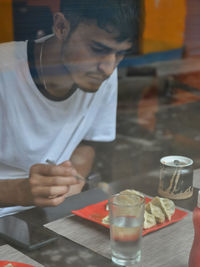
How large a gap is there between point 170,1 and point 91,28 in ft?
4.44

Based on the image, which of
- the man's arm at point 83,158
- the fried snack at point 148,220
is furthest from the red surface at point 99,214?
the man's arm at point 83,158

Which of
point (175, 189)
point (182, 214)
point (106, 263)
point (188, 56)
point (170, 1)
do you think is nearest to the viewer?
point (106, 263)

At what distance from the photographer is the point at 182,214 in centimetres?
92

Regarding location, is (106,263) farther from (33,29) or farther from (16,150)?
(33,29)

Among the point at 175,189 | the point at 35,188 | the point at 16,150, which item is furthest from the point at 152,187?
the point at 16,150

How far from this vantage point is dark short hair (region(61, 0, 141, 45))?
53.0 inches

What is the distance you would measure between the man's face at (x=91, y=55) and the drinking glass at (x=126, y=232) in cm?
77

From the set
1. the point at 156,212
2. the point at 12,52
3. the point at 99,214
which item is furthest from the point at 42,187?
the point at 12,52

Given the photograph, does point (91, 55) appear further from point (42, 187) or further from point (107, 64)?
point (42, 187)

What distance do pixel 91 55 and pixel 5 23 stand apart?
1.07ft

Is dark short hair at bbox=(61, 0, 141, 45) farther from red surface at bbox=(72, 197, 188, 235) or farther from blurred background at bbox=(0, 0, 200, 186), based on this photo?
red surface at bbox=(72, 197, 188, 235)

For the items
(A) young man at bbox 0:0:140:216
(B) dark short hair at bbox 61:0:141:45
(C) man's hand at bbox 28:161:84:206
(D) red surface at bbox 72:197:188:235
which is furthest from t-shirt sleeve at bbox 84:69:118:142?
(D) red surface at bbox 72:197:188:235

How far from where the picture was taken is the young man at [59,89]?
140 cm

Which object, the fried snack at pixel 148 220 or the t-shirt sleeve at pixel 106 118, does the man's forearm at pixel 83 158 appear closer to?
the t-shirt sleeve at pixel 106 118
